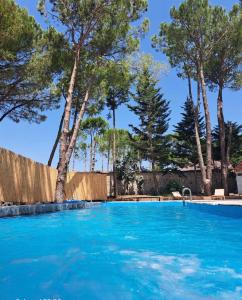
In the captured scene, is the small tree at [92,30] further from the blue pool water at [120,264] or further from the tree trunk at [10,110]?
the blue pool water at [120,264]

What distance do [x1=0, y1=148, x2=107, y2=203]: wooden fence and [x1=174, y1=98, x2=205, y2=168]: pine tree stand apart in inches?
370

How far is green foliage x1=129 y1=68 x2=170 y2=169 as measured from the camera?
2406cm

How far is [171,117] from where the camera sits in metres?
24.6

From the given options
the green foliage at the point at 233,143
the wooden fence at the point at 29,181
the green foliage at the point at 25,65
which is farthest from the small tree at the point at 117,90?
the green foliage at the point at 233,143

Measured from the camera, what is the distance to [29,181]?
12359mm

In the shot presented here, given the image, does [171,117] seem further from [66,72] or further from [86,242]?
[86,242]

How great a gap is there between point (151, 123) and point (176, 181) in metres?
4.88

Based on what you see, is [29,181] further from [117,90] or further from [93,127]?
[93,127]

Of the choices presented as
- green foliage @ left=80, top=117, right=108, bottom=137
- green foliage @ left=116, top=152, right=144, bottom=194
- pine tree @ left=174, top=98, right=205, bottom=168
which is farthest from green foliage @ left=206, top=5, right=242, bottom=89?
green foliage @ left=80, top=117, right=108, bottom=137

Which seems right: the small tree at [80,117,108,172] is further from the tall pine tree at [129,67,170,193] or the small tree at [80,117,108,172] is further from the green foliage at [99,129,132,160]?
the tall pine tree at [129,67,170,193]

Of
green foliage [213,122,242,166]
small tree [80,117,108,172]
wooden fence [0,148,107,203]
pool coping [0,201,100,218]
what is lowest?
pool coping [0,201,100,218]

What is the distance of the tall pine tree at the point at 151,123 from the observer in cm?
2408

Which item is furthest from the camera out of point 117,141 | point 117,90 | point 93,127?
point 117,141

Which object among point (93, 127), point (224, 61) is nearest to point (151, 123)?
point (224, 61)
